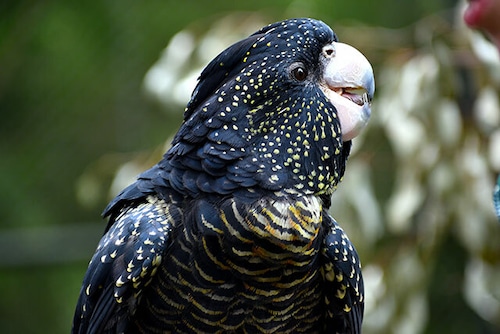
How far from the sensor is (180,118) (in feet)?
11.0

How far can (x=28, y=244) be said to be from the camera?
3.84m

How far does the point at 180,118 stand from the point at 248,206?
207cm

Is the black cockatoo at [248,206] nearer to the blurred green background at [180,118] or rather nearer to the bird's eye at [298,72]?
the bird's eye at [298,72]

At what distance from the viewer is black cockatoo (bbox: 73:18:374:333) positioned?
136 centimetres

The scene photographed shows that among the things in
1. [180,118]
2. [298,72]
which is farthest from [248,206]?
[180,118]

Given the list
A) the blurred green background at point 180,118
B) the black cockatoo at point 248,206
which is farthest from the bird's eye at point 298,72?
the blurred green background at point 180,118

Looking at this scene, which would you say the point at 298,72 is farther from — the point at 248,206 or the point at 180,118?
the point at 180,118

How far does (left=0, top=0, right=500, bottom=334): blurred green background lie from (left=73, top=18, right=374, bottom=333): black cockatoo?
3.85 ft

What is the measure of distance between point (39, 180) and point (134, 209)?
2871mm

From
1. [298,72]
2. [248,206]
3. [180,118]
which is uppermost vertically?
[298,72]

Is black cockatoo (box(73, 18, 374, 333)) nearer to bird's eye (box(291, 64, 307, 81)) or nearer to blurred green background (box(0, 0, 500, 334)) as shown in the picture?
bird's eye (box(291, 64, 307, 81))

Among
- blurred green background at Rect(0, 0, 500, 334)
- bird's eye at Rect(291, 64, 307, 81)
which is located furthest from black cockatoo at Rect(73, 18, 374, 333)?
blurred green background at Rect(0, 0, 500, 334)

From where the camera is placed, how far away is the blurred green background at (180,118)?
262 centimetres

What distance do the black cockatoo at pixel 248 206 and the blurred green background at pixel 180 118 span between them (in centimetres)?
117
